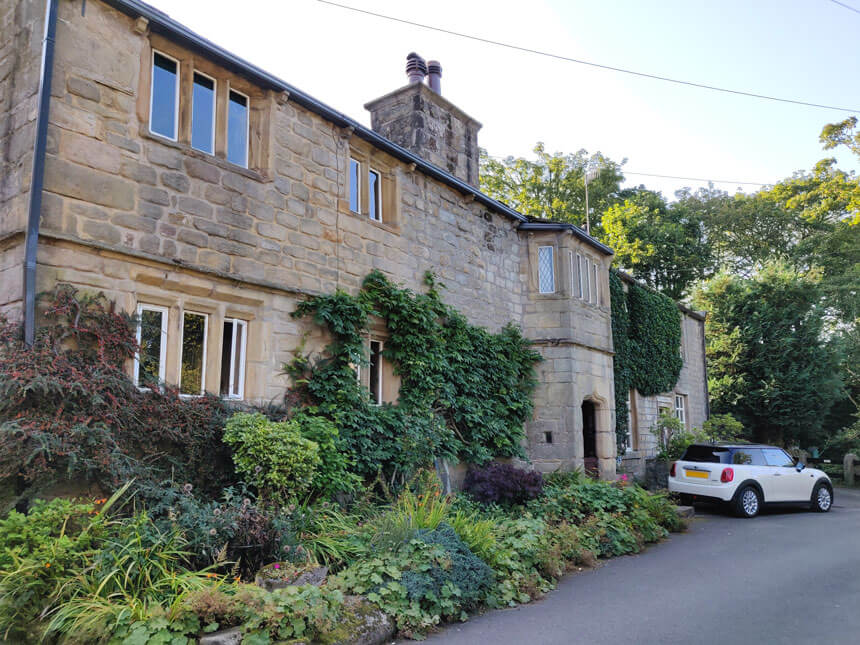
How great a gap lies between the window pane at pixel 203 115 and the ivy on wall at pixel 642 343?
437 inches

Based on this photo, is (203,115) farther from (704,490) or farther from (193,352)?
(704,490)

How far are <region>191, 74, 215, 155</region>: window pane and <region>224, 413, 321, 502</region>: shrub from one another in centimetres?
335

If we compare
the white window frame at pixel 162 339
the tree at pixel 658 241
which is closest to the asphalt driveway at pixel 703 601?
the white window frame at pixel 162 339

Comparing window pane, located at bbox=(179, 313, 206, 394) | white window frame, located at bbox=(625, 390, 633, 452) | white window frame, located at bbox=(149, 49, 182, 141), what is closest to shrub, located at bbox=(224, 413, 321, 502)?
window pane, located at bbox=(179, 313, 206, 394)

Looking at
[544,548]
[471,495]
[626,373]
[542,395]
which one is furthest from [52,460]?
[626,373]

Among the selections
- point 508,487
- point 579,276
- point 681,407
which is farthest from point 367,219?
point 681,407

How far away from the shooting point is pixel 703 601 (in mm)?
6172

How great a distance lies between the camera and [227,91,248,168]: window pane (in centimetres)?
809

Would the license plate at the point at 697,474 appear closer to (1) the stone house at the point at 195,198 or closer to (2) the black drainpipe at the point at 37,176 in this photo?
(1) the stone house at the point at 195,198

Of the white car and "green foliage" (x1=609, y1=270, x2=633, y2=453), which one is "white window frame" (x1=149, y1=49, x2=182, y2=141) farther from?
"green foliage" (x1=609, y1=270, x2=633, y2=453)

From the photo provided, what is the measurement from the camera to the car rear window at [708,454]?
12.4m

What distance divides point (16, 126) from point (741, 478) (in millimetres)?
12730

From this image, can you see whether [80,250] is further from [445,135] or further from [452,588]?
[445,135]

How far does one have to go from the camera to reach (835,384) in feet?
69.8
